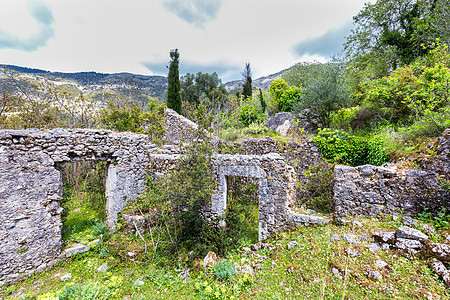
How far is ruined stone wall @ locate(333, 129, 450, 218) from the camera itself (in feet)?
12.6

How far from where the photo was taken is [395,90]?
23.8 feet

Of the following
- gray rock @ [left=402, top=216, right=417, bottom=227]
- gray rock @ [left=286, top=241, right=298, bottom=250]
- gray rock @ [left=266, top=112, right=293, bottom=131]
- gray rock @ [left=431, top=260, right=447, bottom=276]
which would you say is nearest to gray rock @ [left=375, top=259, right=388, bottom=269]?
gray rock @ [left=431, top=260, right=447, bottom=276]

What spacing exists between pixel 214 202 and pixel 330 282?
3517 millimetres

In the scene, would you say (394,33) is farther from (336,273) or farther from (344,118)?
(336,273)

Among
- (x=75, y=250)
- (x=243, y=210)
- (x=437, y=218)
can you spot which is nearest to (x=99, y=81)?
(x=75, y=250)

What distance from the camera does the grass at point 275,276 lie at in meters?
2.99

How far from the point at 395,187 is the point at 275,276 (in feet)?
12.1

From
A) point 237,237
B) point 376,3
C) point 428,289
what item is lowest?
point 237,237

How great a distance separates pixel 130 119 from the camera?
11.1 m

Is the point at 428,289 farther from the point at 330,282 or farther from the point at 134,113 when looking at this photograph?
the point at 134,113

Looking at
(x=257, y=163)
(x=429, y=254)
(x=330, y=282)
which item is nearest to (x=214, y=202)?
(x=257, y=163)

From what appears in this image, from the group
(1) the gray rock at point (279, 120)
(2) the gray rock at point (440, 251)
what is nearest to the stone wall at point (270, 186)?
(2) the gray rock at point (440, 251)

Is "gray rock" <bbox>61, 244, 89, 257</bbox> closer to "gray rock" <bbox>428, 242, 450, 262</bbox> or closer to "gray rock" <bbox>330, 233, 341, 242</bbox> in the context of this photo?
"gray rock" <bbox>330, 233, 341, 242</bbox>

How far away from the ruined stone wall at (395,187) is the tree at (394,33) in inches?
396
